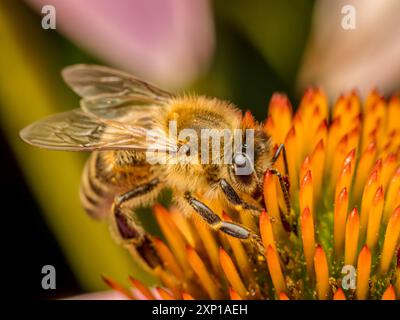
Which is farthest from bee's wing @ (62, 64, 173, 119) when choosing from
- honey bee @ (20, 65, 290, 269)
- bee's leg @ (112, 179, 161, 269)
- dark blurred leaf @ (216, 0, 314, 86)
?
dark blurred leaf @ (216, 0, 314, 86)

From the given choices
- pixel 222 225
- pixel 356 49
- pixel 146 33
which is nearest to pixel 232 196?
pixel 222 225

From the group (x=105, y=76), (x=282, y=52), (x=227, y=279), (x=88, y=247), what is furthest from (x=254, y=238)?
(x=282, y=52)

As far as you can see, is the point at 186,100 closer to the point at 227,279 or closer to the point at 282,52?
the point at 227,279

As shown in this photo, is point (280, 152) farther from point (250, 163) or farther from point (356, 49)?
point (356, 49)

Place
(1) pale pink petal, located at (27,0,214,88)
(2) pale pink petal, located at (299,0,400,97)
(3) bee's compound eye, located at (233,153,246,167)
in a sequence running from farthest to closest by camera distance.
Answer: (2) pale pink petal, located at (299,0,400,97) < (1) pale pink petal, located at (27,0,214,88) < (3) bee's compound eye, located at (233,153,246,167)

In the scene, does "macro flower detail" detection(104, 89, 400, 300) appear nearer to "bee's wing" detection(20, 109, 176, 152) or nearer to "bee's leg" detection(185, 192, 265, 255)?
"bee's leg" detection(185, 192, 265, 255)
